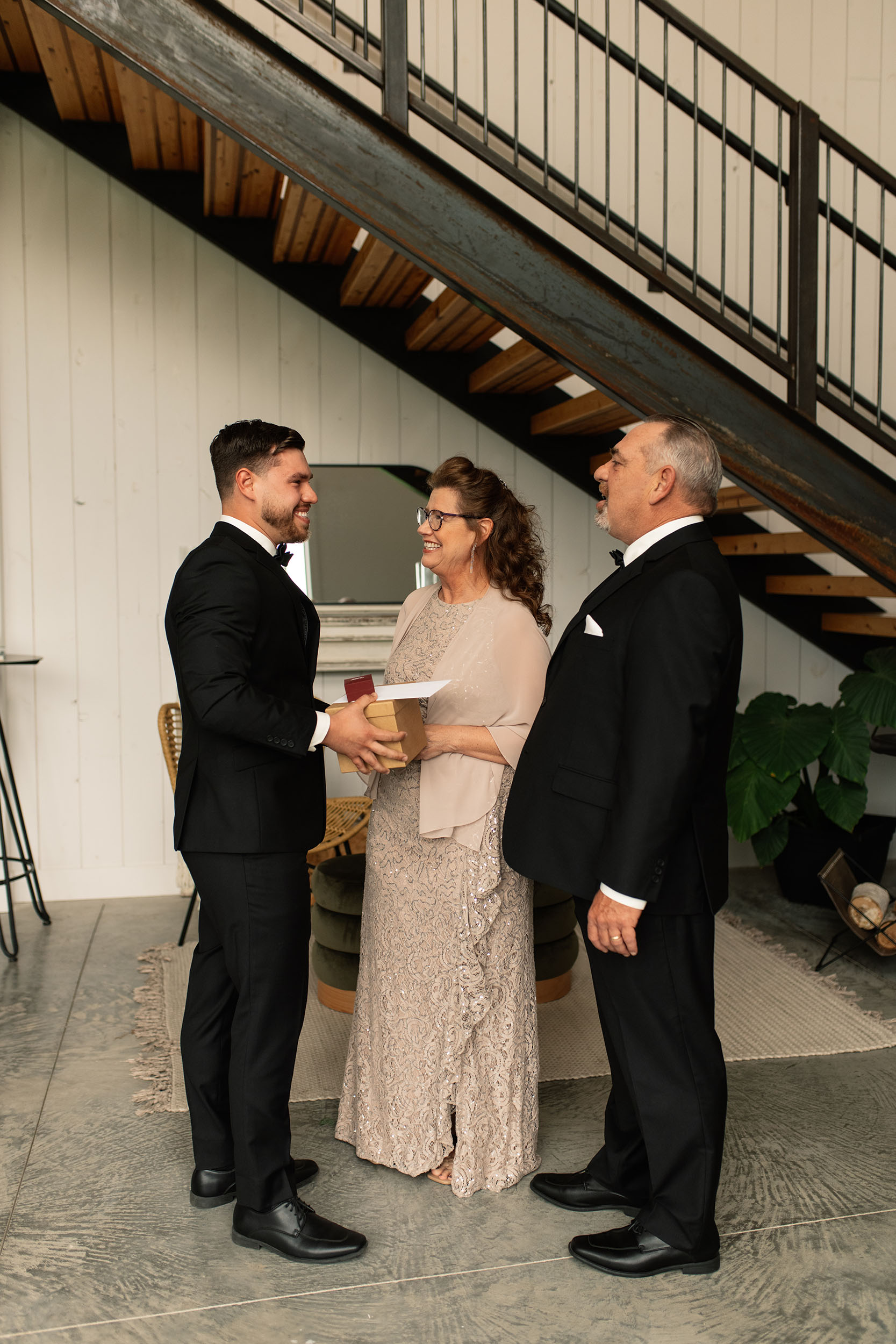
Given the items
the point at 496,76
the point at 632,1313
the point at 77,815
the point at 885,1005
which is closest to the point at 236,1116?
the point at 632,1313

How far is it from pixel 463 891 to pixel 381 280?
2.83 meters

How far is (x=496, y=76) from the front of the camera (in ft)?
17.0

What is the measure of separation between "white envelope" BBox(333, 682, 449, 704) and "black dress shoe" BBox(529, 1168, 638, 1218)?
1228 millimetres

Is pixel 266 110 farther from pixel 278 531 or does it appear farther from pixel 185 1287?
pixel 185 1287

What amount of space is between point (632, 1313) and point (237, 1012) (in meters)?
1.02

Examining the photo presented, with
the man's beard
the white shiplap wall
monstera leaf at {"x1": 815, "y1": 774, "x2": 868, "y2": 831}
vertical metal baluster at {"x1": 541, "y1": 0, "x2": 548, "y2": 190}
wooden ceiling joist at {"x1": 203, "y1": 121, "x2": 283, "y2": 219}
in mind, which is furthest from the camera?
the white shiplap wall

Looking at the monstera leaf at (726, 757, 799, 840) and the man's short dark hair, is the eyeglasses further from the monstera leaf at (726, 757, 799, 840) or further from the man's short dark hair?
the monstera leaf at (726, 757, 799, 840)

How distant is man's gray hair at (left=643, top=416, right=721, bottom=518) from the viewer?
218 centimetres

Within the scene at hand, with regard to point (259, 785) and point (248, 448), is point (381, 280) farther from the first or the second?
point (259, 785)

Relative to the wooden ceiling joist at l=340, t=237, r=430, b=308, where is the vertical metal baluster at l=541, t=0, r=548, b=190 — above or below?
above

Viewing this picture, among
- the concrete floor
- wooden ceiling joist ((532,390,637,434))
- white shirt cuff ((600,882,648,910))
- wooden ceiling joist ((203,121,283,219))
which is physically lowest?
the concrete floor

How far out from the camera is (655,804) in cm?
206

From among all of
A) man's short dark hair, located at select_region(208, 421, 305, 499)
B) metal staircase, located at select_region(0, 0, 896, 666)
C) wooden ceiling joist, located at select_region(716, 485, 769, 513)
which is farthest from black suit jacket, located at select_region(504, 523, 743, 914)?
wooden ceiling joist, located at select_region(716, 485, 769, 513)

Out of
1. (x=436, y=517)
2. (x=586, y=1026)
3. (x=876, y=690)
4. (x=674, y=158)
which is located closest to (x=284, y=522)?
(x=436, y=517)
